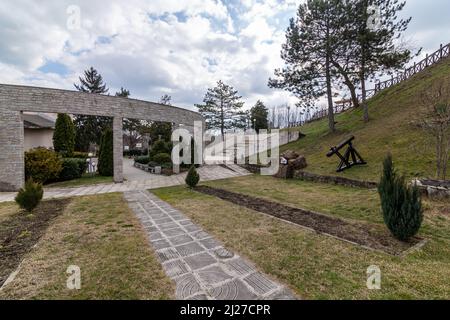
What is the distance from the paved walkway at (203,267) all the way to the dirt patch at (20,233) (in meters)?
1.77

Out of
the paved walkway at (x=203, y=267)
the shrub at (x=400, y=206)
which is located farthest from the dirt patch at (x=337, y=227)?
the paved walkway at (x=203, y=267)

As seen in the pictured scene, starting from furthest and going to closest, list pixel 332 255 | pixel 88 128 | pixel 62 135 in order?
pixel 88 128
pixel 62 135
pixel 332 255

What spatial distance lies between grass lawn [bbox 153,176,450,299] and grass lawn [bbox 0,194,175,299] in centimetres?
128

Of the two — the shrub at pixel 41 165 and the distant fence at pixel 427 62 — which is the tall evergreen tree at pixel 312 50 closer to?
the distant fence at pixel 427 62

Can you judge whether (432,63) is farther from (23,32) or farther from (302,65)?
(23,32)

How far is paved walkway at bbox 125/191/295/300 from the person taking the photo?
2129 mm

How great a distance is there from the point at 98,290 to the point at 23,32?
9.20 metres

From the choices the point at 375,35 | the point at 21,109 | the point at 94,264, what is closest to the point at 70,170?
the point at 21,109

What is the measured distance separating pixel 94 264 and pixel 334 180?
8.51m

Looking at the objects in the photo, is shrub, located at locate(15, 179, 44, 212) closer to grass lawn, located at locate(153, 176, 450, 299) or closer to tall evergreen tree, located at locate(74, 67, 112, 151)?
grass lawn, located at locate(153, 176, 450, 299)

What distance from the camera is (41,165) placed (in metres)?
9.16

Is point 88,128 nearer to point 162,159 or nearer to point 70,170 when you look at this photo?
point 162,159
